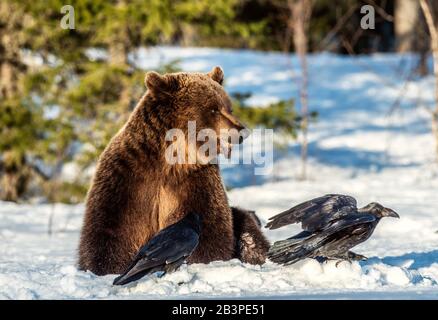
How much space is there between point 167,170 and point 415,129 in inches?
612

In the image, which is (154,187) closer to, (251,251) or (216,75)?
(251,251)

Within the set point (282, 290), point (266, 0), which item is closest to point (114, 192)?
point (282, 290)

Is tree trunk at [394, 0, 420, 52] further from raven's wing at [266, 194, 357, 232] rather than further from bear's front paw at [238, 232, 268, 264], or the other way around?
raven's wing at [266, 194, 357, 232]

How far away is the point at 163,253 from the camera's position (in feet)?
15.2

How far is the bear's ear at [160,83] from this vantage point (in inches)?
206

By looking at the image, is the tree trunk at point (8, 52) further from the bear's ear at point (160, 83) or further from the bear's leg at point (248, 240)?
the bear's ear at point (160, 83)

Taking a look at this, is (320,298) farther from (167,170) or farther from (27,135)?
(27,135)

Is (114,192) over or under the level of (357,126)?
over

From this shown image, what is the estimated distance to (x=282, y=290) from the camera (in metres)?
4.67

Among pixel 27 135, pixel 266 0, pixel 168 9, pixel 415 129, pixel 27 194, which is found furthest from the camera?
pixel 266 0

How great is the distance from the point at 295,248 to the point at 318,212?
27 cm

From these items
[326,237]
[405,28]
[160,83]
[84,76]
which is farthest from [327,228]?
[405,28]

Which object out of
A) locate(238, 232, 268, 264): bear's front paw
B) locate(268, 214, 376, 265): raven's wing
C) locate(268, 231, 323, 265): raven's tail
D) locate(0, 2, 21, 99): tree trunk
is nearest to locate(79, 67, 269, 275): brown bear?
locate(238, 232, 268, 264): bear's front paw

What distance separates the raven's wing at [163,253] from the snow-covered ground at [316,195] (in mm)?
92
